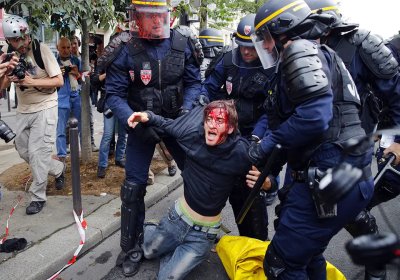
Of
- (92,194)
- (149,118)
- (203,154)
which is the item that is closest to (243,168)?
(203,154)

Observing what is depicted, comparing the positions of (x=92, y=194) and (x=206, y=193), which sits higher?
(x=206, y=193)

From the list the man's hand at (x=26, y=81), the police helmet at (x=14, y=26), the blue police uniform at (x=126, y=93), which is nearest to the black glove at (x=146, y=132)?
the blue police uniform at (x=126, y=93)

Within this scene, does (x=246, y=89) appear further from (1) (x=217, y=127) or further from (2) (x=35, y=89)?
(2) (x=35, y=89)

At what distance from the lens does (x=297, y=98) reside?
1796 mm

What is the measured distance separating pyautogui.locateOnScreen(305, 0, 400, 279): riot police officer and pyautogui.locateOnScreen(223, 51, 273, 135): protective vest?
0.75 m

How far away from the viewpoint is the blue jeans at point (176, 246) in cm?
266

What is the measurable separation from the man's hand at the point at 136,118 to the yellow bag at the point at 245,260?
114 centimetres

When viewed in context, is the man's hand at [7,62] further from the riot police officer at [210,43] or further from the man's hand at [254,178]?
the riot police officer at [210,43]

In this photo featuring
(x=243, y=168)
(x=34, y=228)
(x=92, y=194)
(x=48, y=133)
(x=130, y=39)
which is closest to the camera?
(x=243, y=168)

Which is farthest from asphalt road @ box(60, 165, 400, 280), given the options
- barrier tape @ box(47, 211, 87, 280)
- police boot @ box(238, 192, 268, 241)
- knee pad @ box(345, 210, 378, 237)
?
police boot @ box(238, 192, 268, 241)

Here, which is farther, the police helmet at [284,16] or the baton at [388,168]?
the baton at [388,168]

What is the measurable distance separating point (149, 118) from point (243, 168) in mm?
749

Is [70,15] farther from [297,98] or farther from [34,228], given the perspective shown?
[297,98]

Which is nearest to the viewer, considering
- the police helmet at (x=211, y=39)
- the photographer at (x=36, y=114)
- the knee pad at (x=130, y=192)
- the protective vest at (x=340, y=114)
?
the protective vest at (x=340, y=114)
